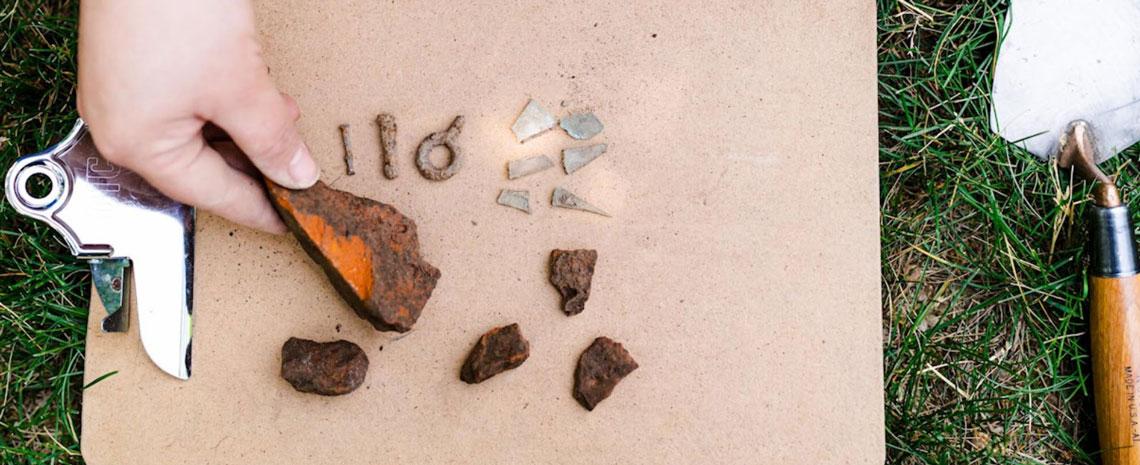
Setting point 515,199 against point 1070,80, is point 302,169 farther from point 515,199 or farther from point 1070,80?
point 1070,80

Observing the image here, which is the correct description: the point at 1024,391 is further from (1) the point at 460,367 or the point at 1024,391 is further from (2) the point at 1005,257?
(1) the point at 460,367

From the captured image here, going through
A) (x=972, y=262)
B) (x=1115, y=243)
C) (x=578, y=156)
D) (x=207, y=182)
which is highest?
(x=207, y=182)

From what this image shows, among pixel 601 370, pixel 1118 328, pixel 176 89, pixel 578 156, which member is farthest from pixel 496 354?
pixel 1118 328

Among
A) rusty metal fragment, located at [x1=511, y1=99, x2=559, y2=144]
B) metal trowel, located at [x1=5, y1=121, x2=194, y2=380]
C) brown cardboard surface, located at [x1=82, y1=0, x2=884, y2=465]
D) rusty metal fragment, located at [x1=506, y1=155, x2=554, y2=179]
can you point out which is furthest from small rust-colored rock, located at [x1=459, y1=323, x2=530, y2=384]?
metal trowel, located at [x1=5, y1=121, x2=194, y2=380]

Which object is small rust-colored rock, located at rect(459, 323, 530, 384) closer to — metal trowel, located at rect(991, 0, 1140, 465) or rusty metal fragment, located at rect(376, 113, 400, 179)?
rusty metal fragment, located at rect(376, 113, 400, 179)

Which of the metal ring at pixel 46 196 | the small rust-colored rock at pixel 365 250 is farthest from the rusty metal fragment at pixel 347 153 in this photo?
the metal ring at pixel 46 196

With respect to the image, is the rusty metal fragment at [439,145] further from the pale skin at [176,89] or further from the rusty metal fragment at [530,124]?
the pale skin at [176,89]
